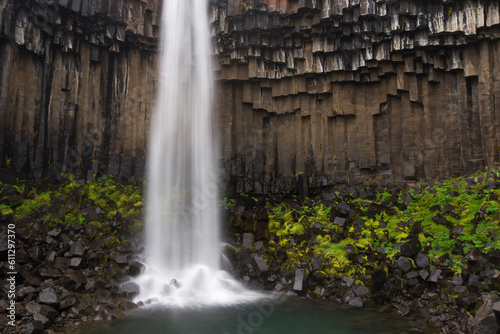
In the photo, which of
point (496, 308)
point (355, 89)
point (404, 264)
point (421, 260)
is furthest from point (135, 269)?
point (355, 89)

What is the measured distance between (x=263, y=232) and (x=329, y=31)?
10.1 metres

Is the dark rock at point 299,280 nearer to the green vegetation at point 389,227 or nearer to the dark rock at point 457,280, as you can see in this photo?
Result: the green vegetation at point 389,227

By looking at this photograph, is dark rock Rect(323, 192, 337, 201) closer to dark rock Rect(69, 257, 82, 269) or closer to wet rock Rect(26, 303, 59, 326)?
dark rock Rect(69, 257, 82, 269)

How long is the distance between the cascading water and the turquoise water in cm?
405

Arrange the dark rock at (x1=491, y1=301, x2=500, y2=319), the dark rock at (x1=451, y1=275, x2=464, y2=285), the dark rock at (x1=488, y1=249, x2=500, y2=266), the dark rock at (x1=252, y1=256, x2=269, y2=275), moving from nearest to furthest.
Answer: the dark rock at (x1=491, y1=301, x2=500, y2=319) → the dark rock at (x1=488, y1=249, x2=500, y2=266) → the dark rock at (x1=451, y1=275, x2=464, y2=285) → the dark rock at (x1=252, y1=256, x2=269, y2=275)

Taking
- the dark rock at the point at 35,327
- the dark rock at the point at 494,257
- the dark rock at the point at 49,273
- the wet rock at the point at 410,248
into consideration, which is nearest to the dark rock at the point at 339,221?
the wet rock at the point at 410,248

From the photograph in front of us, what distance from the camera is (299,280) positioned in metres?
11.4

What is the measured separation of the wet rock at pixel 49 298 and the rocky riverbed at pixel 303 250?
1.0 inches

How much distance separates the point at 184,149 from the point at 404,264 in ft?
38.7

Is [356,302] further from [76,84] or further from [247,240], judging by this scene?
[76,84]

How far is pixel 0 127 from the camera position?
1411 cm

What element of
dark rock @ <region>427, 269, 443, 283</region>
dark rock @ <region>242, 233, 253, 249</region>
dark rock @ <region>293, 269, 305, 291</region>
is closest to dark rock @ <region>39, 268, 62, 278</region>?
dark rock @ <region>242, 233, 253, 249</region>

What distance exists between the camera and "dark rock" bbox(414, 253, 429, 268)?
10.5 meters

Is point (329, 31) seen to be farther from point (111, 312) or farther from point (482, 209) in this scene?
point (111, 312)
